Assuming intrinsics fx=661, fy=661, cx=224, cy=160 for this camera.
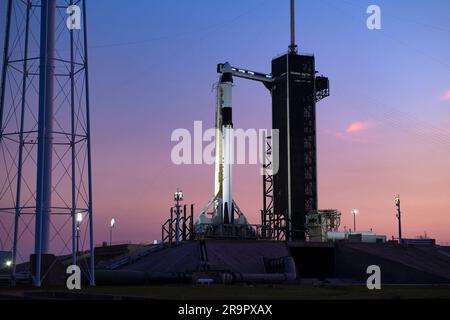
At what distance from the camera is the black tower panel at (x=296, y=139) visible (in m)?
86.9

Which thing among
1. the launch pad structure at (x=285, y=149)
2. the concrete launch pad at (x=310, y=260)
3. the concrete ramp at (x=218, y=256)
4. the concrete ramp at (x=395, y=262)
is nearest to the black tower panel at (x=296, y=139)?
the launch pad structure at (x=285, y=149)

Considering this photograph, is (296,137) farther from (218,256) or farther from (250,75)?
(218,256)

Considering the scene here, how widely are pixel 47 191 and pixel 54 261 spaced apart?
4705 mm

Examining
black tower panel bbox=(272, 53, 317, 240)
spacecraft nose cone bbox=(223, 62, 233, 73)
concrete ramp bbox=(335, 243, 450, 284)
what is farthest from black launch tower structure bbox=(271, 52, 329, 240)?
concrete ramp bbox=(335, 243, 450, 284)

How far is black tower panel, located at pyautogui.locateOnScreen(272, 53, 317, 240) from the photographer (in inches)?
3423

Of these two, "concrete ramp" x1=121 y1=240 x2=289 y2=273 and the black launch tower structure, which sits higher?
the black launch tower structure

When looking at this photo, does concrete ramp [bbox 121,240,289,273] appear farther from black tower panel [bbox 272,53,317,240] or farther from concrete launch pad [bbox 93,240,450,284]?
black tower panel [bbox 272,53,317,240]

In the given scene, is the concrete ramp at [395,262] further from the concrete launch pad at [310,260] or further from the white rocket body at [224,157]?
the white rocket body at [224,157]

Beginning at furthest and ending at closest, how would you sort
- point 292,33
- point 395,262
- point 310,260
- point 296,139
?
point 292,33 → point 296,139 → point 310,260 → point 395,262

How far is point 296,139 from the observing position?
Answer: 8738 centimetres

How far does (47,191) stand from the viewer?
44250 millimetres

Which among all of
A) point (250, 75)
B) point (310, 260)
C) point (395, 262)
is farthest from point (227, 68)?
point (395, 262)
